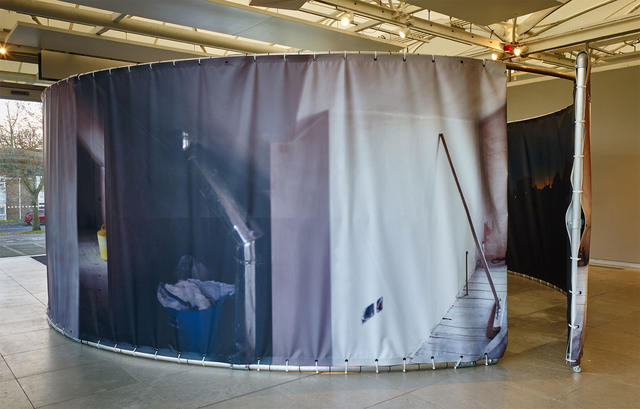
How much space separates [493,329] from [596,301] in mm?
3250

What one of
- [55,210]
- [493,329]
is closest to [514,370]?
[493,329]

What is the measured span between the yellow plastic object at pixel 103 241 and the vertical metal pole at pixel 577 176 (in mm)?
4306

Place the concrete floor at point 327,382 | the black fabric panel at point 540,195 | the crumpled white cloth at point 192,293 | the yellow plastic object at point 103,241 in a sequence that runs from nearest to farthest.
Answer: the concrete floor at point 327,382, the crumpled white cloth at point 192,293, the yellow plastic object at point 103,241, the black fabric panel at point 540,195

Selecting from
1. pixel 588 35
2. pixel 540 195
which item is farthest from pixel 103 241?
pixel 588 35

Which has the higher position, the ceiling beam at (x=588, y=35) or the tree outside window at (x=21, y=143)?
the ceiling beam at (x=588, y=35)

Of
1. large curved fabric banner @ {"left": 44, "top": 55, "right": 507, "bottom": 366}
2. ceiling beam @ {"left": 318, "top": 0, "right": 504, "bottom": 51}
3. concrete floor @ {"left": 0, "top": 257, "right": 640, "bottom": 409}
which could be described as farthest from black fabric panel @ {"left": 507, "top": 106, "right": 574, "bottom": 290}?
large curved fabric banner @ {"left": 44, "top": 55, "right": 507, "bottom": 366}

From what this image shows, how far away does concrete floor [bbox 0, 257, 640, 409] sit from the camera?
371 centimetres

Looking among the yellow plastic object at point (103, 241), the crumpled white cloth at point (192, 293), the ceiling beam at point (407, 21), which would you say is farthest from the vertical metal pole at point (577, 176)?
the yellow plastic object at point (103, 241)

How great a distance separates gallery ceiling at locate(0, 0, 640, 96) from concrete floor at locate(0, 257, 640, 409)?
3.99m

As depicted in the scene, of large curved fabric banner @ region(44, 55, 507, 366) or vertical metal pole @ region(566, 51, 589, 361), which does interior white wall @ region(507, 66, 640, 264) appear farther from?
large curved fabric banner @ region(44, 55, 507, 366)

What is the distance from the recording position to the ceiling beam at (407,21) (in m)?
6.84

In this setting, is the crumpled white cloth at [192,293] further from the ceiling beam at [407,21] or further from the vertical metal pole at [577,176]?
the ceiling beam at [407,21]

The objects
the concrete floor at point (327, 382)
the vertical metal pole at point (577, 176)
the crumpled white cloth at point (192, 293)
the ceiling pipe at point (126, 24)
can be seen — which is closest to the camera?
the concrete floor at point (327, 382)

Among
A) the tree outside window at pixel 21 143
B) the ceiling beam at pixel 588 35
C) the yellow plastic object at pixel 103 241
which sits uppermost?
the ceiling beam at pixel 588 35
